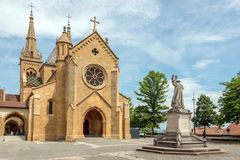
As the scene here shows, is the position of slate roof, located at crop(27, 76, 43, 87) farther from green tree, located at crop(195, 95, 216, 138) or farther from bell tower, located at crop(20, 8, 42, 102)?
green tree, located at crop(195, 95, 216, 138)

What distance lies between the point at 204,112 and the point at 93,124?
21245 mm

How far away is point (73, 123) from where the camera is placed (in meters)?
35.3

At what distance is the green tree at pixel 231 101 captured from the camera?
3225cm

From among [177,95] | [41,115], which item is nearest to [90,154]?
[177,95]

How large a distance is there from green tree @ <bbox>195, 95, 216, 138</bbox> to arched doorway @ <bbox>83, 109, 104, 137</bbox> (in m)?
20.0

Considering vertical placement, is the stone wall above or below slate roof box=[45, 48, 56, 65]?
below

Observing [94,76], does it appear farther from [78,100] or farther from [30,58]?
[30,58]

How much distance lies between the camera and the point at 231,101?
3259cm

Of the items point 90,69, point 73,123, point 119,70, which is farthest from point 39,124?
point 119,70

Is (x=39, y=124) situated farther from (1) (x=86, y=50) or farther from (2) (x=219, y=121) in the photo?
(2) (x=219, y=121)

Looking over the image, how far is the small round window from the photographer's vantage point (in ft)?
130

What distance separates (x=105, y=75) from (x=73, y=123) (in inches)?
357

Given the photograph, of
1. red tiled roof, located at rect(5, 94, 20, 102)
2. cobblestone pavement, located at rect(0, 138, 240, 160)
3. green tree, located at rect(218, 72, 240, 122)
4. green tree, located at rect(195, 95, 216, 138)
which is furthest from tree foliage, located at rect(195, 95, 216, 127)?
red tiled roof, located at rect(5, 94, 20, 102)

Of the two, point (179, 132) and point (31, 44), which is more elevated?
point (31, 44)
